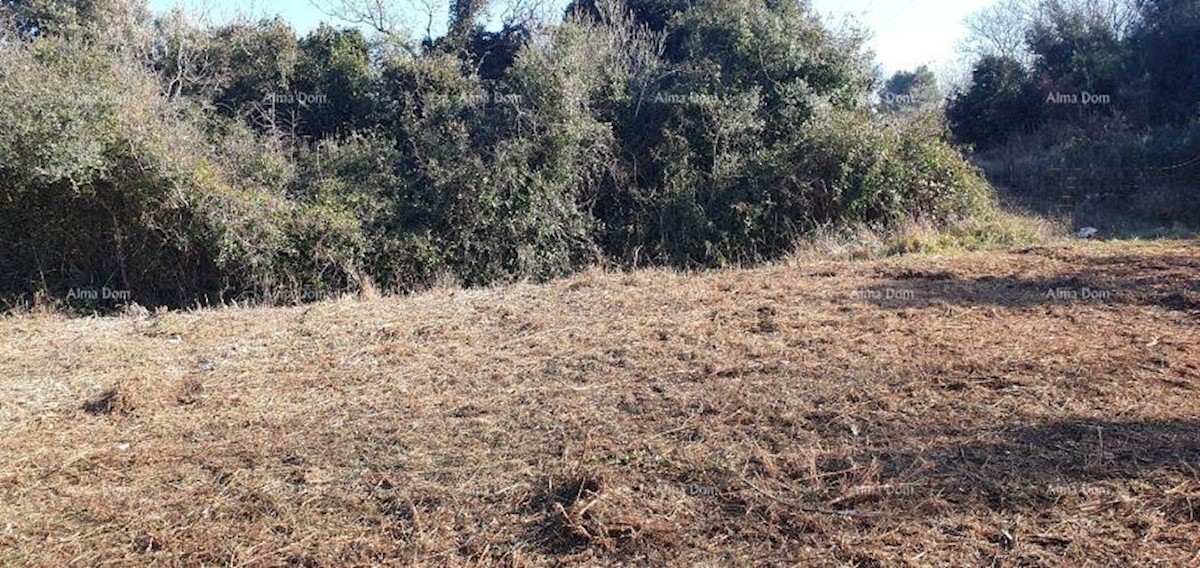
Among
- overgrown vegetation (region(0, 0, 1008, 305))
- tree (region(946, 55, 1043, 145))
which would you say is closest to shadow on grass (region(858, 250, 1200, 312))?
overgrown vegetation (region(0, 0, 1008, 305))

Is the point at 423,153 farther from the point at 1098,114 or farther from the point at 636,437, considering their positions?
the point at 1098,114

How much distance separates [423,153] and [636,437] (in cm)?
839

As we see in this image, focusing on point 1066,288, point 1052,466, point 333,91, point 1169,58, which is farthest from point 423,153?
point 1169,58

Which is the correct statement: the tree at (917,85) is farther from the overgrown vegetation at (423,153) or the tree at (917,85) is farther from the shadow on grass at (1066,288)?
the shadow on grass at (1066,288)

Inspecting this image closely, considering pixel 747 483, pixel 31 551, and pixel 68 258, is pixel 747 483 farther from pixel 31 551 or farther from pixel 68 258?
pixel 68 258

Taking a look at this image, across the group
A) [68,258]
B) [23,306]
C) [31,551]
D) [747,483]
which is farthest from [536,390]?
[68,258]

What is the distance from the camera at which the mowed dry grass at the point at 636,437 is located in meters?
2.93

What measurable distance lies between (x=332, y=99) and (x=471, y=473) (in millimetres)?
10773

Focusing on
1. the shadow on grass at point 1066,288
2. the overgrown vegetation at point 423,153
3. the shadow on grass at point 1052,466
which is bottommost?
the shadow on grass at point 1052,466

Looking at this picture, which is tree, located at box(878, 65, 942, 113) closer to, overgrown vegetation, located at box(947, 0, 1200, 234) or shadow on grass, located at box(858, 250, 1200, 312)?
overgrown vegetation, located at box(947, 0, 1200, 234)

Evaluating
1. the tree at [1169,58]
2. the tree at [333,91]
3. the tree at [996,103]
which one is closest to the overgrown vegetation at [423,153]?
the tree at [333,91]

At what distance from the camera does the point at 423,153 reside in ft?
36.7

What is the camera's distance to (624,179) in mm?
11836

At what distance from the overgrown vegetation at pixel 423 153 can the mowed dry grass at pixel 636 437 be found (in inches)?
136
